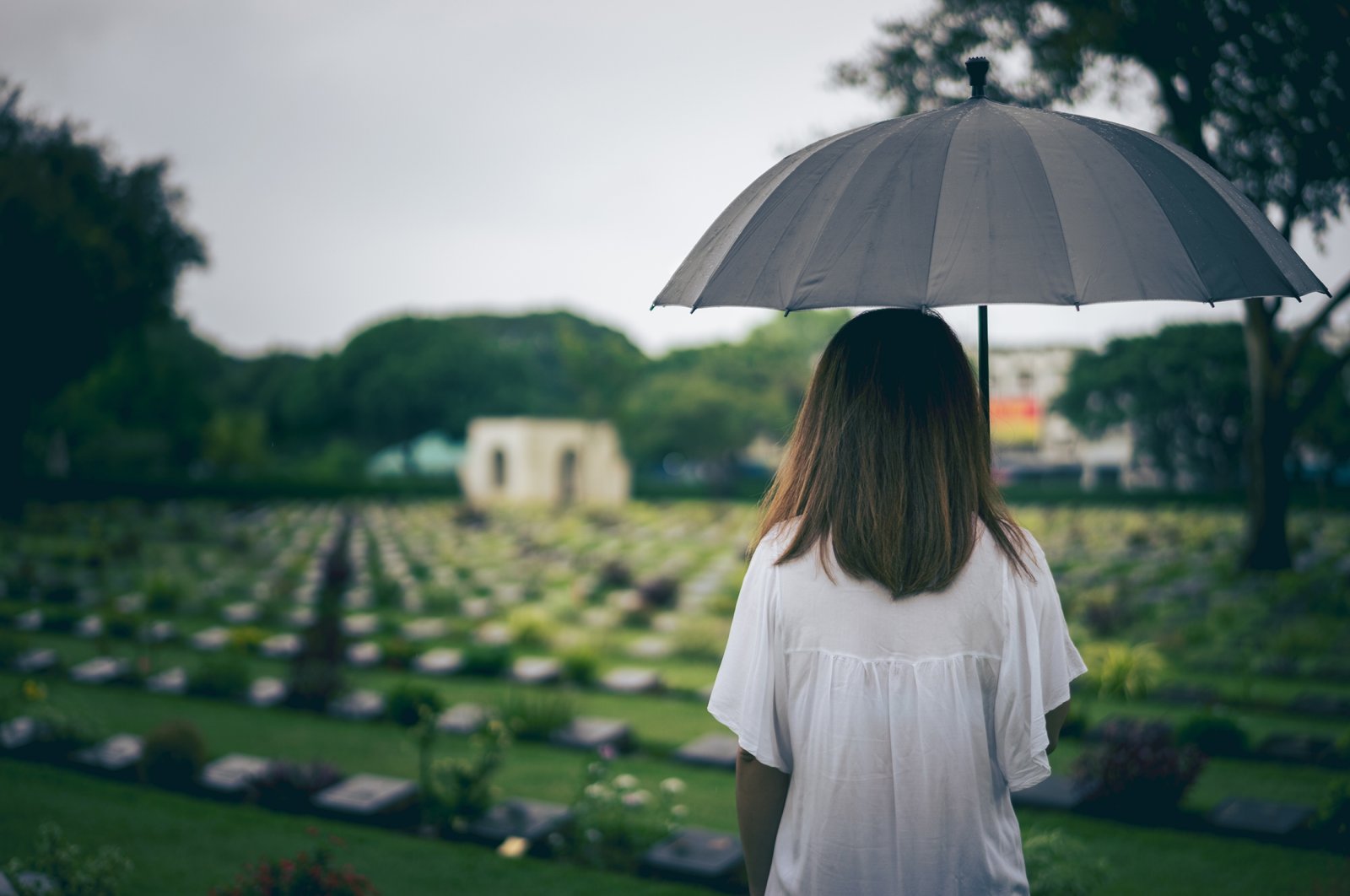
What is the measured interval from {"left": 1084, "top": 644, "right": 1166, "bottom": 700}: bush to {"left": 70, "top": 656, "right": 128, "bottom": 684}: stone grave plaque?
24.9 feet

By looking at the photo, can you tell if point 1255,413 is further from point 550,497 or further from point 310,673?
point 550,497

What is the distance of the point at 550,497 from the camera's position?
3372 cm

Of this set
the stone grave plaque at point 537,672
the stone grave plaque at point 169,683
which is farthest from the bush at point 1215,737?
the stone grave plaque at point 169,683

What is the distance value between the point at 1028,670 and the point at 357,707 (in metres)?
6.45

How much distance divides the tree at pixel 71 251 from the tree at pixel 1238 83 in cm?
841

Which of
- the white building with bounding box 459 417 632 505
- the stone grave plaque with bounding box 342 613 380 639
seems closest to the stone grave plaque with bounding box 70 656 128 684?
the stone grave plaque with bounding box 342 613 380 639

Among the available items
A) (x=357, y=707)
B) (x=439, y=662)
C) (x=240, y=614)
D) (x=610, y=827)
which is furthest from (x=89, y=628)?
(x=610, y=827)

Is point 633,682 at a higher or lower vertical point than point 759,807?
lower

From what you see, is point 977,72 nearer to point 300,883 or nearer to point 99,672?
point 300,883

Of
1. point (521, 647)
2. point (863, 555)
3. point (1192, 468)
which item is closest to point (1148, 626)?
point (521, 647)

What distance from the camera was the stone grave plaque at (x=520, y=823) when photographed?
4.69 meters

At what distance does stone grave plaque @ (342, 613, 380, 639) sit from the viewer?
9984 mm

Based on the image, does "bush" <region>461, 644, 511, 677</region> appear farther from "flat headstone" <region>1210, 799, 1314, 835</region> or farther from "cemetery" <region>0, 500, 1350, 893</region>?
"flat headstone" <region>1210, 799, 1314, 835</region>

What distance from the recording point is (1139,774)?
4.83m
